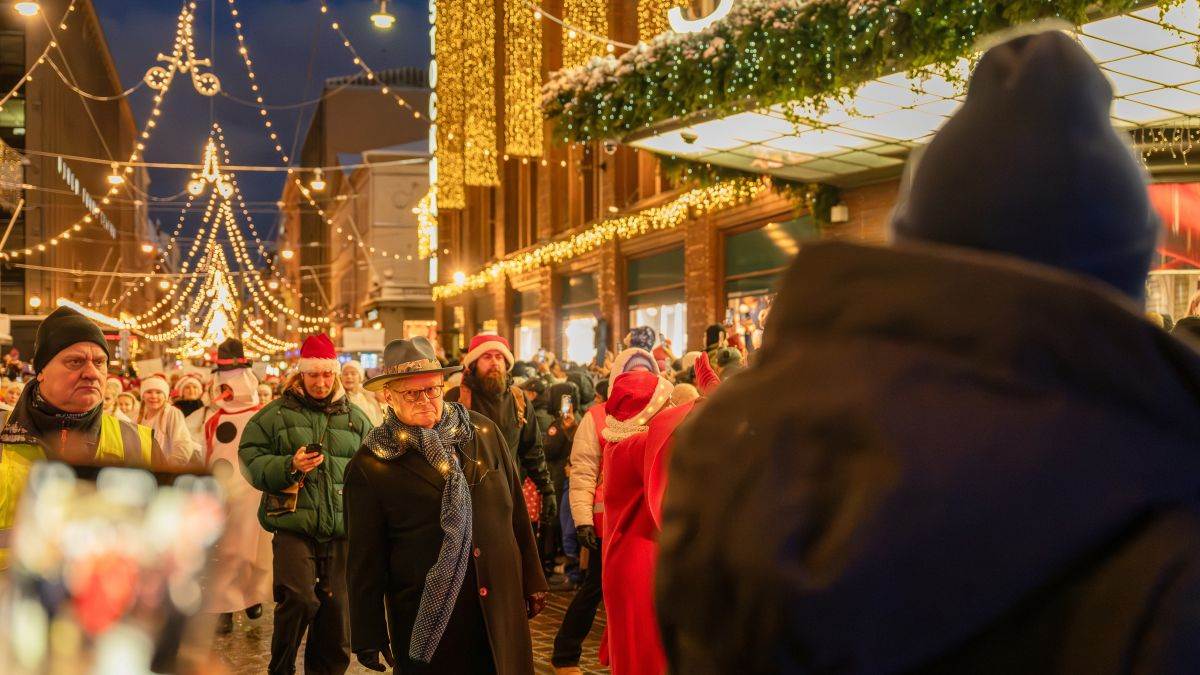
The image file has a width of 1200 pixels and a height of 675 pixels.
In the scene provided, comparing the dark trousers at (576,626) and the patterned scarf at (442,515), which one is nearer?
the patterned scarf at (442,515)

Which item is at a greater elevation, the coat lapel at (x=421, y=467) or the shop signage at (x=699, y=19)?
the shop signage at (x=699, y=19)

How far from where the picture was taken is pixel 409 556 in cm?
554

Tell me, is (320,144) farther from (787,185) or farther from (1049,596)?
(1049,596)

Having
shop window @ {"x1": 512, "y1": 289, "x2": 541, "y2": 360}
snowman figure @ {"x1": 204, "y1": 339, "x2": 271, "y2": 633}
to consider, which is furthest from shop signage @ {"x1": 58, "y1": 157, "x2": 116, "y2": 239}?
snowman figure @ {"x1": 204, "y1": 339, "x2": 271, "y2": 633}

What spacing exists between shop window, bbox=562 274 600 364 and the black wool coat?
23.2m

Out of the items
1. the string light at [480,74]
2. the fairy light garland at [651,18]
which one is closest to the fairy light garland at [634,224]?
the fairy light garland at [651,18]

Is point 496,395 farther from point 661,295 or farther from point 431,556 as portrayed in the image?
point 661,295

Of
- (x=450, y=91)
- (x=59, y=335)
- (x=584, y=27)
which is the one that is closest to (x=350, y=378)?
(x=59, y=335)

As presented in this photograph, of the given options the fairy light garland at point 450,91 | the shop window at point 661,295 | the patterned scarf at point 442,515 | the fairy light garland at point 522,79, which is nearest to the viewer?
the patterned scarf at point 442,515

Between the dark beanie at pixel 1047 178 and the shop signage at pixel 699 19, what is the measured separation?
10815 millimetres

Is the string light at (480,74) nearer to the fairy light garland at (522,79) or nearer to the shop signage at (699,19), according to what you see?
the fairy light garland at (522,79)

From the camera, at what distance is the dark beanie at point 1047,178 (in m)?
1.39

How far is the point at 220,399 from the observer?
11.0m

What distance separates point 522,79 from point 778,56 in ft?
26.6
